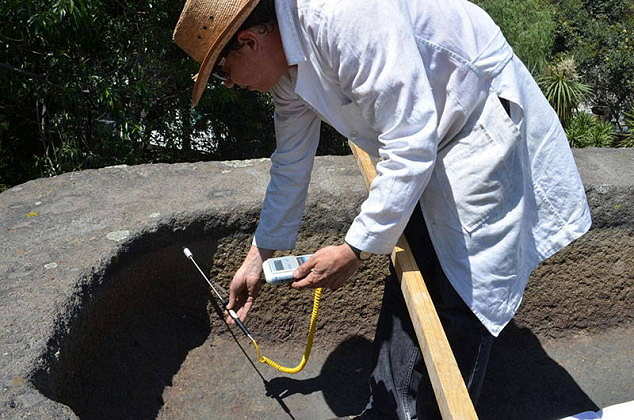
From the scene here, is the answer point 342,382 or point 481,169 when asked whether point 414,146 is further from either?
point 342,382

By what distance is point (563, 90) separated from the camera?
10508 millimetres

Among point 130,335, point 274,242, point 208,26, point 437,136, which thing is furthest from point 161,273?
point 437,136

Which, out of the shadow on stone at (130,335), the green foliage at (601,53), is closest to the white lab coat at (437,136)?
the shadow on stone at (130,335)

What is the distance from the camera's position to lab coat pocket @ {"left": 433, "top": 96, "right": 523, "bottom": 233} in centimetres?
167

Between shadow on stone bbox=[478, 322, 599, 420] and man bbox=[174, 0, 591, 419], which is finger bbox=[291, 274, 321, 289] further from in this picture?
shadow on stone bbox=[478, 322, 599, 420]

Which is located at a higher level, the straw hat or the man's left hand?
the straw hat

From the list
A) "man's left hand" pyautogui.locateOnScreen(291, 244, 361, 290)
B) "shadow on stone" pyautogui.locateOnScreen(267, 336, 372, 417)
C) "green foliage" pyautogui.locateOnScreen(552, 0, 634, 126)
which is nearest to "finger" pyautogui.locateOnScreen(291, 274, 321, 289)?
"man's left hand" pyautogui.locateOnScreen(291, 244, 361, 290)

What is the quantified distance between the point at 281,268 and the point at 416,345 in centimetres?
45

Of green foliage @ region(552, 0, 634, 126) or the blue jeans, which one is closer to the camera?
the blue jeans

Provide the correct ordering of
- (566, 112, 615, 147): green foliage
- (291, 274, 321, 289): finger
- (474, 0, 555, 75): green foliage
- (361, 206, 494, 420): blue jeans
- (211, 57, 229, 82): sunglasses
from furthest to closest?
(474, 0, 555, 75): green foliage
(566, 112, 615, 147): green foliage
(361, 206, 494, 420): blue jeans
(291, 274, 321, 289): finger
(211, 57, 229, 82): sunglasses

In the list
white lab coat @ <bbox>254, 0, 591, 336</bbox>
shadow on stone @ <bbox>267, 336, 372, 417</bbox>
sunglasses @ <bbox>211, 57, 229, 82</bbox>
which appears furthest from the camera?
shadow on stone @ <bbox>267, 336, 372, 417</bbox>

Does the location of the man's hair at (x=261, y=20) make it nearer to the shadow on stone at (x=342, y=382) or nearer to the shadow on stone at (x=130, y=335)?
the shadow on stone at (x=130, y=335)

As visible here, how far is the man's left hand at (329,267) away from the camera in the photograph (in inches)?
64.9

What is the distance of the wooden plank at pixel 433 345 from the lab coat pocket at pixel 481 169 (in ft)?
0.58
